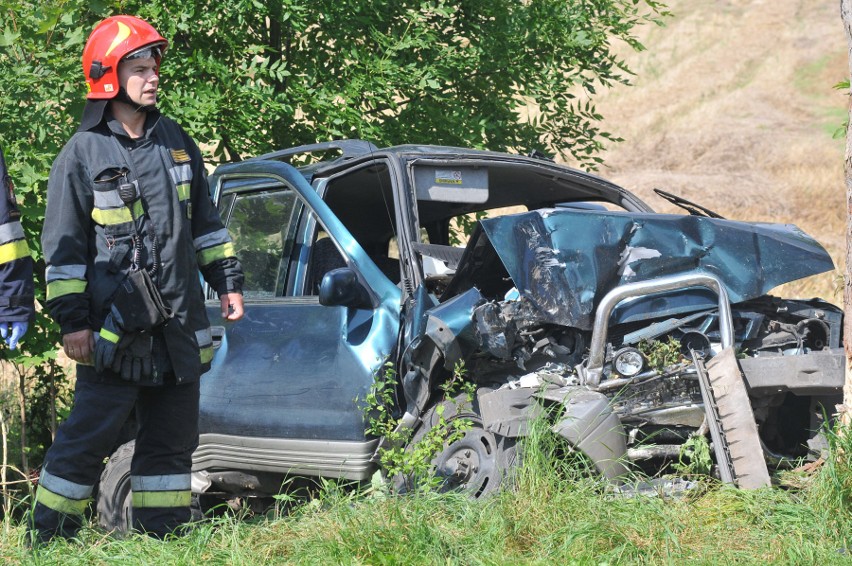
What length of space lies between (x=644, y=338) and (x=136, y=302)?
195cm

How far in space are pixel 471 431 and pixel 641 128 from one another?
73.7 ft

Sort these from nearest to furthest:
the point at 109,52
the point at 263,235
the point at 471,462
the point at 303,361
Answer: the point at 109,52 → the point at 471,462 → the point at 303,361 → the point at 263,235

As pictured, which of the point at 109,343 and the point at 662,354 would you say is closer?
the point at 109,343

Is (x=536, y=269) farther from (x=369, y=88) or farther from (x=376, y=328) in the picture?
(x=369, y=88)

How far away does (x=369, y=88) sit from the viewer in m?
7.15

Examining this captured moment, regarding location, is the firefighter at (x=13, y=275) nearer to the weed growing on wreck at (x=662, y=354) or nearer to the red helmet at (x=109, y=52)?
the red helmet at (x=109, y=52)

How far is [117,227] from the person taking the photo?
4.01 metres

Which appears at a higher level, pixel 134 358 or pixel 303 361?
pixel 134 358

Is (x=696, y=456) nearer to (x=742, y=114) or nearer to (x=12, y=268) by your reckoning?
(x=12, y=268)

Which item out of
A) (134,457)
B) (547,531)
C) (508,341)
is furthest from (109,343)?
(547,531)

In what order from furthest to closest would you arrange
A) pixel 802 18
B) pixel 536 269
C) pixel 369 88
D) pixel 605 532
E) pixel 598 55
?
pixel 802 18, pixel 598 55, pixel 369 88, pixel 536 269, pixel 605 532

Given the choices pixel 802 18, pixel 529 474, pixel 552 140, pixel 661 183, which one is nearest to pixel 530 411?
pixel 529 474

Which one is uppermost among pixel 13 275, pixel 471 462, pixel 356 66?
pixel 356 66

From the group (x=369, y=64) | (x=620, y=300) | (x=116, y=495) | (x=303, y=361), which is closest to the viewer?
(x=620, y=300)
